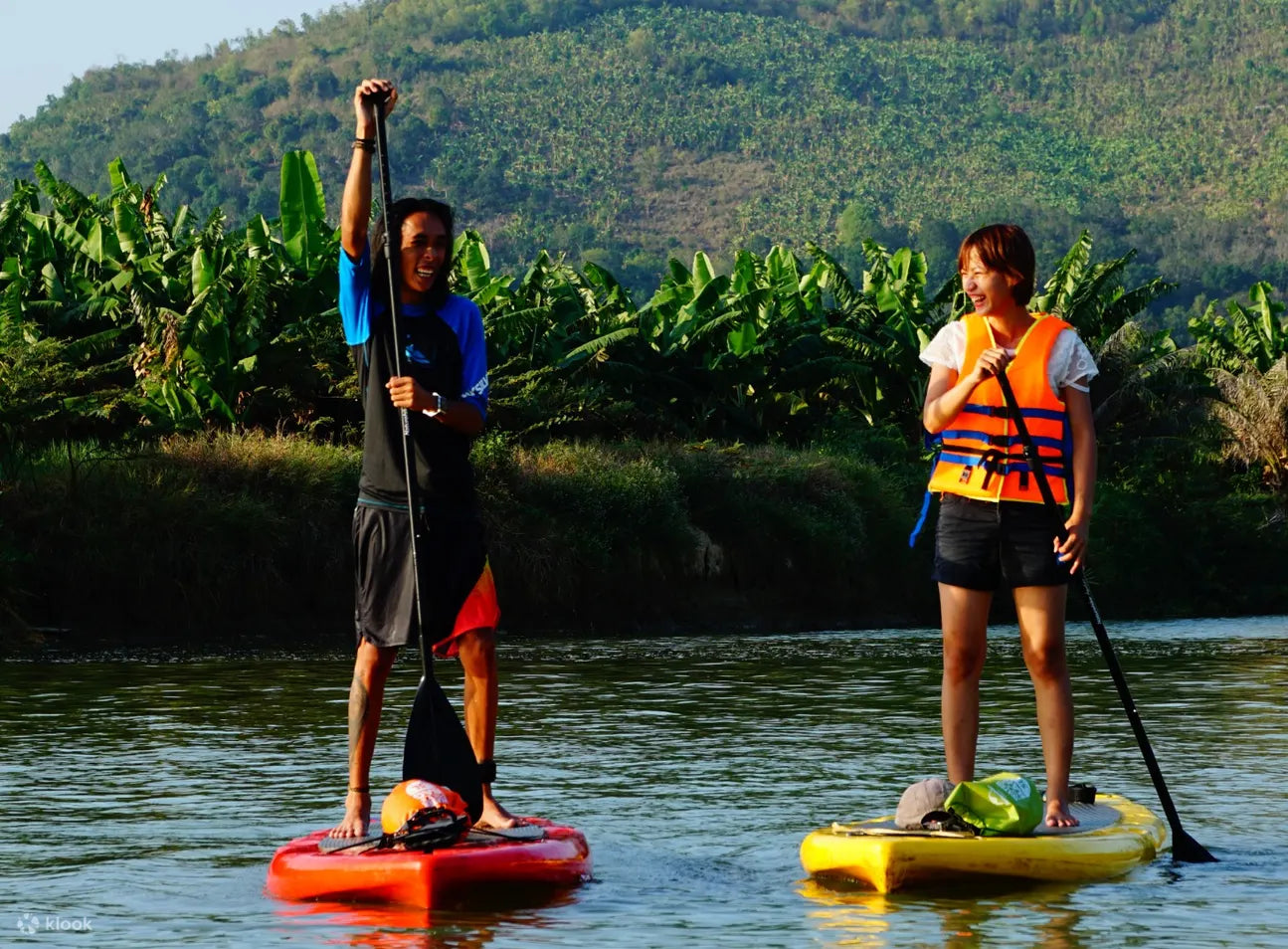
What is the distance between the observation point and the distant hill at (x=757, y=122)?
118125mm

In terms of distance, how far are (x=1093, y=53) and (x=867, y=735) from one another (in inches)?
6046

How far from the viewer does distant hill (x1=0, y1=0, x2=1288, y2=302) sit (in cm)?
11812

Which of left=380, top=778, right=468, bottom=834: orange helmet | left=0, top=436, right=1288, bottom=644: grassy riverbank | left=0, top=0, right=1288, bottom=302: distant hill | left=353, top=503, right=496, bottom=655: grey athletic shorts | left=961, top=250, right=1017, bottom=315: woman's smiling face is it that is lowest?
left=0, top=436, right=1288, bottom=644: grassy riverbank

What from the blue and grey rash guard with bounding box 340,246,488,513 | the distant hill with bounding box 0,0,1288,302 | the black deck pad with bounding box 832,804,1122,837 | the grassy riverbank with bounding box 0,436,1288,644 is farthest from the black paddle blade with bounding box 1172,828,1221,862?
the distant hill with bounding box 0,0,1288,302

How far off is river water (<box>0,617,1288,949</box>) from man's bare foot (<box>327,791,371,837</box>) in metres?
0.33

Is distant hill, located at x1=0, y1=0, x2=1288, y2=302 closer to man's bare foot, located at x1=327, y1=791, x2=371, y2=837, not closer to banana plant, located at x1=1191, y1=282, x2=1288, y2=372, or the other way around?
banana plant, located at x1=1191, y1=282, x2=1288, y2=372

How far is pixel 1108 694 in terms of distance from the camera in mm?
14828

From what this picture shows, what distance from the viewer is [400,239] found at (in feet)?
23.7

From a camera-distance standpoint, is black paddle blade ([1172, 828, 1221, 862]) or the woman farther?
black paddle blade ([1172, 828, 1221, 862])

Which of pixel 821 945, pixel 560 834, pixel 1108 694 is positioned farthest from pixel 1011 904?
pixel 1108 694

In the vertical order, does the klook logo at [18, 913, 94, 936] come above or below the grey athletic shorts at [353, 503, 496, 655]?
below

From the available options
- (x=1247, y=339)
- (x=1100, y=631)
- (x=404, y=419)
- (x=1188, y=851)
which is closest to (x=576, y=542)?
(x=1247, y=339)

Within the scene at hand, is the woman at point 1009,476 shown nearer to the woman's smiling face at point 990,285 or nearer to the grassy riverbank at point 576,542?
the woman's smiling face at point 990,285

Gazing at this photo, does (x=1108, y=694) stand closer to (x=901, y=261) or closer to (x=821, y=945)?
(x=821, y=945)
